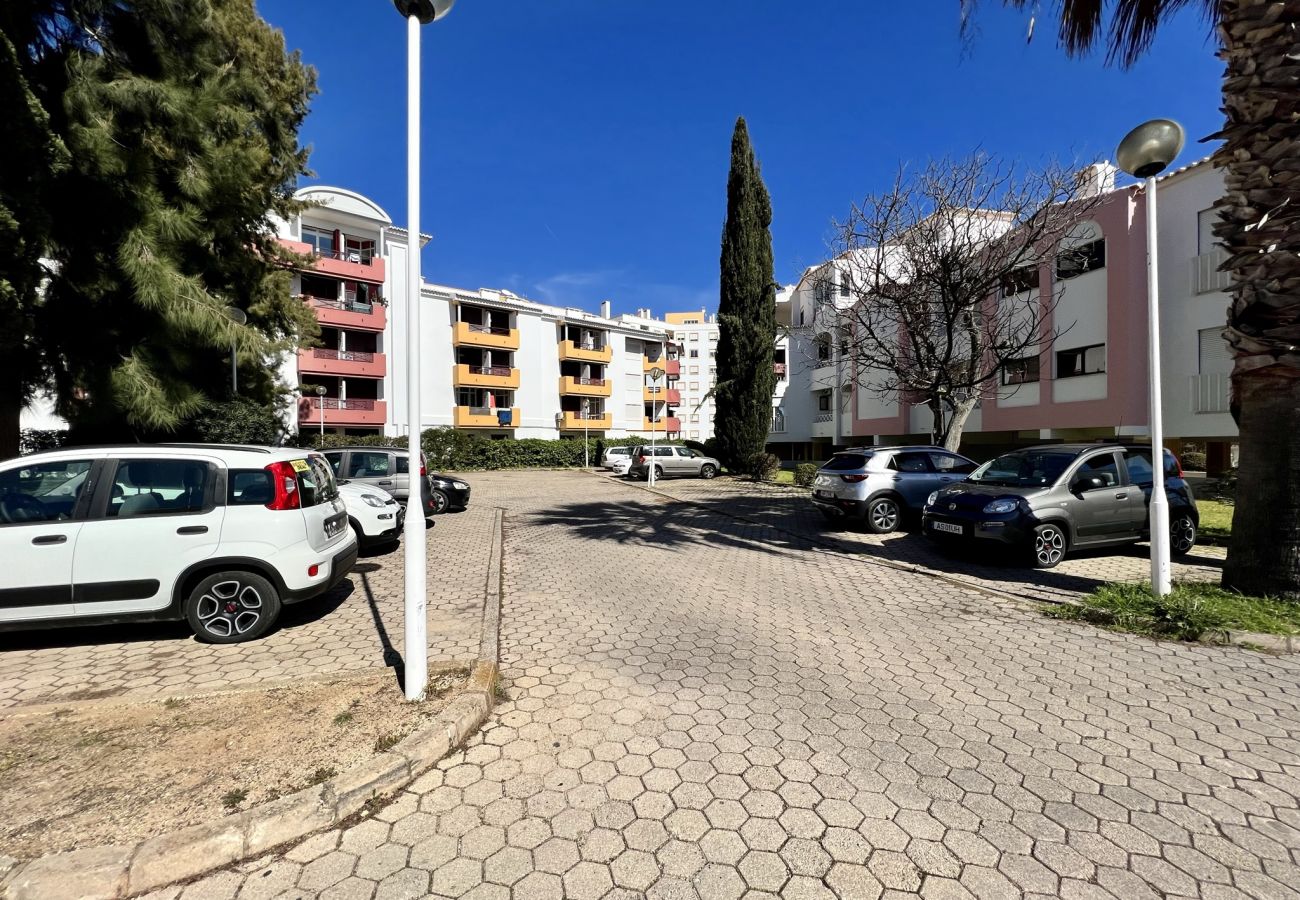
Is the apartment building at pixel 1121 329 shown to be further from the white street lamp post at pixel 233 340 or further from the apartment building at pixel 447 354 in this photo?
the apartment building at pixel 447 354

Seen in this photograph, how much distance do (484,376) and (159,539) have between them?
115 feet

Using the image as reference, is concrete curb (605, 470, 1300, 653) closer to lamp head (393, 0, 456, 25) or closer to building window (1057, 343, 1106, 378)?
lamp head (393, 0, 456, 25)

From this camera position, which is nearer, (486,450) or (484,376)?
(486,450)

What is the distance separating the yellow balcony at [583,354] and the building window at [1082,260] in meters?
30.8

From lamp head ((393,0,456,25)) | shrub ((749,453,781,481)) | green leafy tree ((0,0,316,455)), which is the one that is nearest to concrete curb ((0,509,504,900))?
lamp head ((393,0,456,25))

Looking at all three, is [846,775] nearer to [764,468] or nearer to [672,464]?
[764,468]

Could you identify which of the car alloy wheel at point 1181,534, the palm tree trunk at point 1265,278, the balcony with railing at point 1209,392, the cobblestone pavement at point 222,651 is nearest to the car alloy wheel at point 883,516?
the car alloy wheel at point 1181,534

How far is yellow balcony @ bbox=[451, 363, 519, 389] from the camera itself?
122 ft

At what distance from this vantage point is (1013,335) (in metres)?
13.5

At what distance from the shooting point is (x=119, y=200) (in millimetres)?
8727

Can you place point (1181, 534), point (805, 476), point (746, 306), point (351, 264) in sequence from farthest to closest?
point (351, 264) → point (746, 306) → point (805, 476) → point (1181, 534)

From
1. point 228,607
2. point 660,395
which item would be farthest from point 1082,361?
point 660,395

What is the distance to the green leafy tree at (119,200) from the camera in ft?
27.0

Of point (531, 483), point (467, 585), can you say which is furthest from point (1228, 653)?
point (531, 483)
